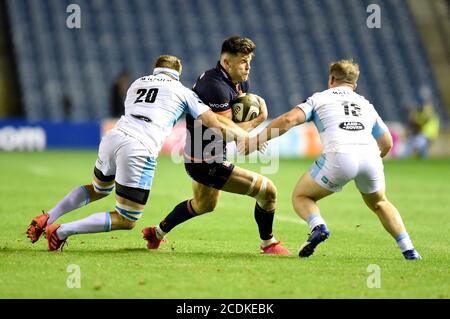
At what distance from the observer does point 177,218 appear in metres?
9.22

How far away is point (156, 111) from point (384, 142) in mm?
2124

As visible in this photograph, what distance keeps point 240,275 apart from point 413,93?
26067 mm

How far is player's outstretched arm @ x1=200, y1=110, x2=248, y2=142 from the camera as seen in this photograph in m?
8.41

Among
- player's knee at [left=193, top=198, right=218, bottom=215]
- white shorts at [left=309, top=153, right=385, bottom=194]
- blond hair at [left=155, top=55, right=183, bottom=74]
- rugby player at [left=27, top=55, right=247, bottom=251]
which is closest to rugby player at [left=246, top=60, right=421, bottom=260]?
white shorts at [left=309, top=153, right=385, bottom=194]

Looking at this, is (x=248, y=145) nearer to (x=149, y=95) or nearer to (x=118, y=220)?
(x=149, y=95)

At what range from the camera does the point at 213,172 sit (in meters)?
8.69

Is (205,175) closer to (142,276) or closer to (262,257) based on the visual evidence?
(262,257)

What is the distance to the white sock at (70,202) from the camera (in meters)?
9.06

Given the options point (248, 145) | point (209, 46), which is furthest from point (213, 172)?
point (209, 46)

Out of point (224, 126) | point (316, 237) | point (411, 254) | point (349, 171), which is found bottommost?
point (411, 254)

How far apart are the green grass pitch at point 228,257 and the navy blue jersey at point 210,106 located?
92 cm

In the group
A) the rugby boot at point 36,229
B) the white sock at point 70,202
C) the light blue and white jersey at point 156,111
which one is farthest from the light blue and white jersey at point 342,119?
the rugby boot at point 36,229

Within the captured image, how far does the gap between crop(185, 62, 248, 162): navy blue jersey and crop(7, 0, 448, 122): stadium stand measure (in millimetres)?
20587
